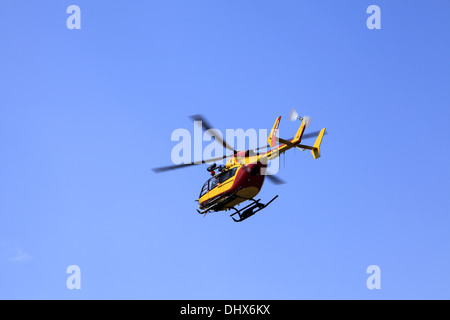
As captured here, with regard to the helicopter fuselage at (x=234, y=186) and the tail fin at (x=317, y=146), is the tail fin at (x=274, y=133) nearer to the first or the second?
the helicopter fuselage at (x=234, y=186)

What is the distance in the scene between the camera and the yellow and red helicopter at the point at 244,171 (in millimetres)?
38938

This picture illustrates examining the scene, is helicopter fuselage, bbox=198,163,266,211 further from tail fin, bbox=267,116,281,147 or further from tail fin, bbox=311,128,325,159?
tail fin, bbox=311,128,325,159

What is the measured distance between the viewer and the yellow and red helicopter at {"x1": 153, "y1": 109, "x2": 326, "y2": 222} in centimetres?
3894

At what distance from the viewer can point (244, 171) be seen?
3975cm

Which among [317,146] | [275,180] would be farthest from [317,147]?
[275,180]

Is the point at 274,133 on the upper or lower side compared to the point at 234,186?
upper

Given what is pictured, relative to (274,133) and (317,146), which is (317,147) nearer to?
(317,146)

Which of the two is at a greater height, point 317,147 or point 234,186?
point 317,147

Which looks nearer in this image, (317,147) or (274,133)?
(274,133)

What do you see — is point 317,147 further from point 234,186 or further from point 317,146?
point 234,186

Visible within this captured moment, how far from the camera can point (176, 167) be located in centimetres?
4081
